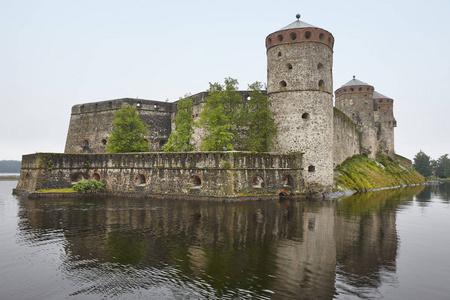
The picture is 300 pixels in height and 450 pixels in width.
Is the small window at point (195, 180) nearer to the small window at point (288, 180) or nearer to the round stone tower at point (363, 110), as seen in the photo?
the small window at point (288, 180)

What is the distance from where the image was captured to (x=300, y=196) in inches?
982

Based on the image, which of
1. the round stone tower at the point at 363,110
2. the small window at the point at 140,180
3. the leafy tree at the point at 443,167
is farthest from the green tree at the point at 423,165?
the small window at the point at 140,180

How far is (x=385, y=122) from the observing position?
53625 mm

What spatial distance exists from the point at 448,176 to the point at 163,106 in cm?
7969

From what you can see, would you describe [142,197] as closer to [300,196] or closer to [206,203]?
[206,203]

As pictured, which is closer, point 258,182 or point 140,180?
point 258,182

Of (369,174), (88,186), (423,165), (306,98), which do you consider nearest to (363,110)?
(369,174)

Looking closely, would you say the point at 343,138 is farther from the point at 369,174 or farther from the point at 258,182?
the point at 258,182

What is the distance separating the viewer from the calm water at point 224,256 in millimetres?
6750

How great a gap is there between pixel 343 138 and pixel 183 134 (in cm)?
1902

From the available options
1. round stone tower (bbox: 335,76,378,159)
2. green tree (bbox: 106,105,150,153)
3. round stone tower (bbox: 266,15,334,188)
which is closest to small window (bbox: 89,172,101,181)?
green tree (bbox: 106,105,150,153)

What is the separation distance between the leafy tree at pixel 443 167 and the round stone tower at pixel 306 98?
72.9 metres

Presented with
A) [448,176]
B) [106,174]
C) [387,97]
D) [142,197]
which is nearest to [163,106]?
[106,174]

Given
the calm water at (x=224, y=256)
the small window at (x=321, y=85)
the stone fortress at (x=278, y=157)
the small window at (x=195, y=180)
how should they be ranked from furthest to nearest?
the small window at (x=321, y=85)
the small window at (x=195, y=180)
the stone fortress at (x=278, y=157)
the calm water at (x=224, y=256)
